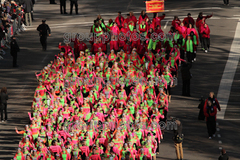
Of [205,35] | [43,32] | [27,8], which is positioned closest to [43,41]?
[43,32]

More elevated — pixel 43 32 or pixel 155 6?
pixel 155 6

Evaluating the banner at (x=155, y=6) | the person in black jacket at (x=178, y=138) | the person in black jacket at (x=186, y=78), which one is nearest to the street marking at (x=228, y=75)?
→ the person in black jacket at (x=186, y=78)

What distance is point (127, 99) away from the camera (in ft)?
83.3

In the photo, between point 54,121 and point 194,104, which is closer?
point 54,121

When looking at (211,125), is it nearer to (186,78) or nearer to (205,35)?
(186,78)

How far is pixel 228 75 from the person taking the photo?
3069cm

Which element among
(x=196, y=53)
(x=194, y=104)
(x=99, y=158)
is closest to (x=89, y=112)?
(x=99, y=158)

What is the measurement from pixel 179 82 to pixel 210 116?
634 centimetres

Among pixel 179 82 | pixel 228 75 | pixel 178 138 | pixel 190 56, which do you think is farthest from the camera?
pixel 190 56

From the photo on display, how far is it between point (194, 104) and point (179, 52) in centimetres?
333

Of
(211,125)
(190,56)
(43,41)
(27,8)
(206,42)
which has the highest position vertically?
(27,8)

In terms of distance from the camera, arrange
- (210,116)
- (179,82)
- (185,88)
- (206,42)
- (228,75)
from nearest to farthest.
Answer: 1. (210,116)
2. (185,88)
3. (179,82)
4. (228,75)
5. (206,42)

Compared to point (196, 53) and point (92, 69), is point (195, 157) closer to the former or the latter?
point (92, 69)

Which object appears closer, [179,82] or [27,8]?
[179,82]
